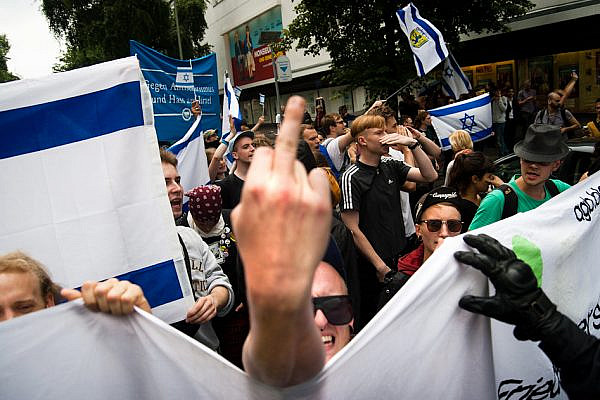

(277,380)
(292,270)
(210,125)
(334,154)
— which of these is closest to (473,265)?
(277,380)

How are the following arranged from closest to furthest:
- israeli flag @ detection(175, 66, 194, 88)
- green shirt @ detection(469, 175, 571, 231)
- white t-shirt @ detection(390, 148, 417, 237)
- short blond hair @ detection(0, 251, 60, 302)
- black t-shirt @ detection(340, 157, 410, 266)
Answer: short blond hair @ detection(0, 251, 60, 302)
green shirt @ detection(469, 175, 571, 231)
black t-shirt @ detection(340, 157, 410, 266)
white t-shirt @ detection(390, 148, 417, 237)
israeli flag @ detection(175, 66, 194, 88)

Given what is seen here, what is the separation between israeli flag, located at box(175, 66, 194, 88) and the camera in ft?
19.1

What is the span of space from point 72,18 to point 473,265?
31.1 meters

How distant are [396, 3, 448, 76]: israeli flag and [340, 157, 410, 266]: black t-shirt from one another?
4.01 metres

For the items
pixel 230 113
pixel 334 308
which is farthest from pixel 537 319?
pixel 230 113

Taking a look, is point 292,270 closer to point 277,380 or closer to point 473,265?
point 277,380

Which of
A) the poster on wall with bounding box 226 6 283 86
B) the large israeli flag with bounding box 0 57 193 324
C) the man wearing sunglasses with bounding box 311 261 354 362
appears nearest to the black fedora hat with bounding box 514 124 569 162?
the man wearing sunglasses with bounding box 311 261 354 362

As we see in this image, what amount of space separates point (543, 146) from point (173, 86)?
4207 millimetres

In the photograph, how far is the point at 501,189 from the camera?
2930 millimetres

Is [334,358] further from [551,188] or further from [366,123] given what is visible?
[366,123]

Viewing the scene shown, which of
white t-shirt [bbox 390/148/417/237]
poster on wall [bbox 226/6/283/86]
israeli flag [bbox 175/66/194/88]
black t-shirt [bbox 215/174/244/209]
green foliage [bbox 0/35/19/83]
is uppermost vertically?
green foliage [bbox 0/35/19/83]

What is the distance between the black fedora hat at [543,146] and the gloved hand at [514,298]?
5.83 ft

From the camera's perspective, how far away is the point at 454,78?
805 centimetres

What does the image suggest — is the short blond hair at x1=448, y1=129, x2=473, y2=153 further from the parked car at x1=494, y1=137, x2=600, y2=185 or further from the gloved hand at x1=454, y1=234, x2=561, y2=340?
the gloved hand at x1=454, y1=234, x2=561, y2=340
